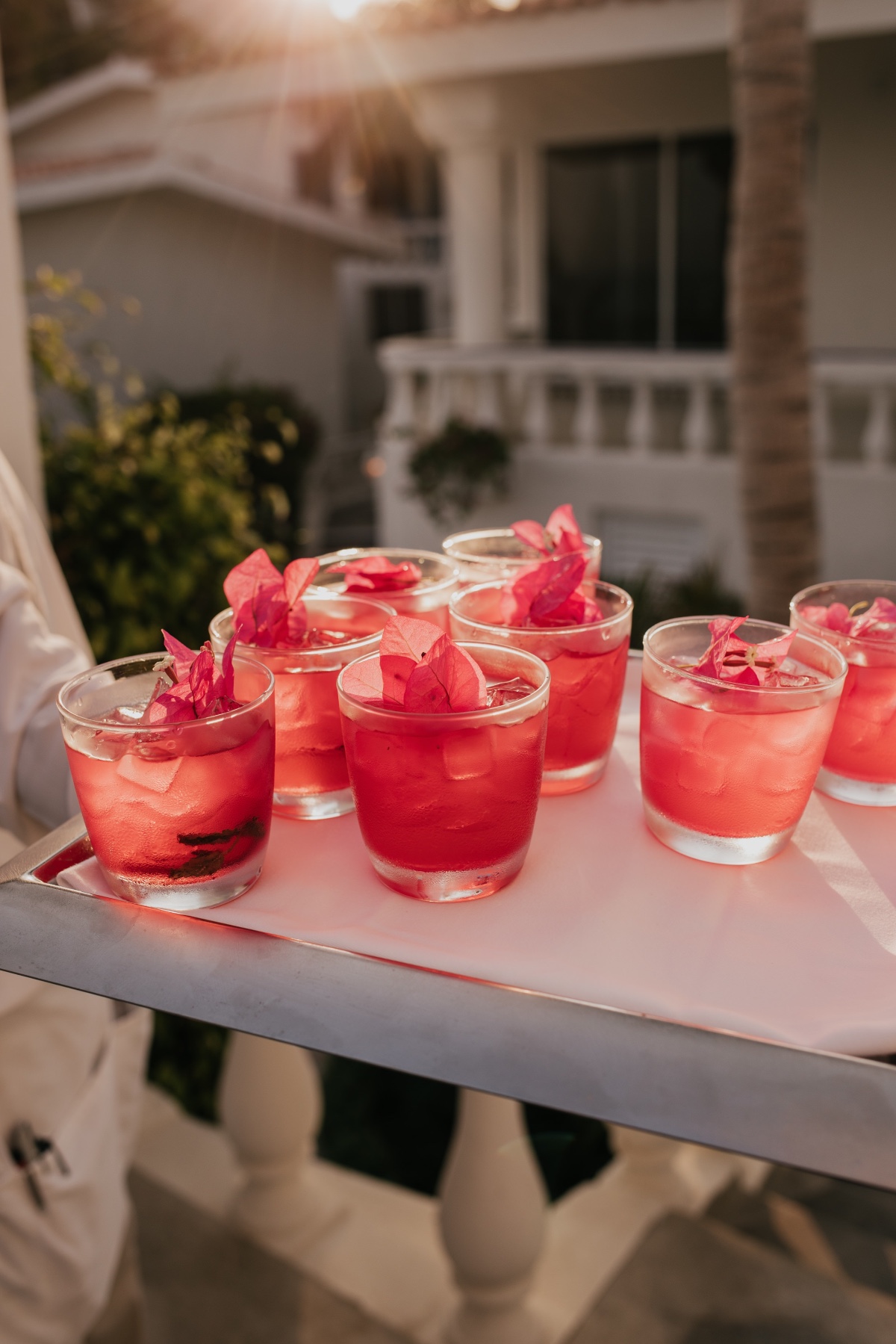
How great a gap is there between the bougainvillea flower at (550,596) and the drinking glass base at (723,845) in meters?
0.22

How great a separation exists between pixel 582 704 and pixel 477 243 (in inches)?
293

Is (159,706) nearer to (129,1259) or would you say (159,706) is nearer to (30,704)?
(30,704)

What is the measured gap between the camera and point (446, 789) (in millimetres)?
856

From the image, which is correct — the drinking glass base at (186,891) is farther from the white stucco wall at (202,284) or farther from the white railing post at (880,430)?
the white stucco wall at (202,284)

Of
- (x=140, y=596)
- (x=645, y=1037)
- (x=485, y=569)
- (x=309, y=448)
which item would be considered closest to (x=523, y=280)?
(x=309, y=448)

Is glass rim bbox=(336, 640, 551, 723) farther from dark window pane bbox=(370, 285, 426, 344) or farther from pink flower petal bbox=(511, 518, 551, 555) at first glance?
dark window pane bbox=(370, 285, 426, 344)

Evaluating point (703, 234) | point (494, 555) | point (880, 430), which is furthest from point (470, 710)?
point (703, 234)

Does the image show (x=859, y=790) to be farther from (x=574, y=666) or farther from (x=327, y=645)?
(x=327, y=645)

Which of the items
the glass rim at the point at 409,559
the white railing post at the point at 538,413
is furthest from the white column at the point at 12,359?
the white railing post at the point at 538,413

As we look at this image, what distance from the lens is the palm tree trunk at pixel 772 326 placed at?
3.39 m

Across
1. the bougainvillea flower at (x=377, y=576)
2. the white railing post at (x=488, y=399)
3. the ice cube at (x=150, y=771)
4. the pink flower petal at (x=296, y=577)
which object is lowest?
the ice cube at (x=150, y=771)

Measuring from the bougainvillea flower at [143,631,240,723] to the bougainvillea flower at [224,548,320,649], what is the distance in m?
0.10

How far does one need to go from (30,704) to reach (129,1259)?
1166 millimetres

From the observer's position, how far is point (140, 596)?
277cm
